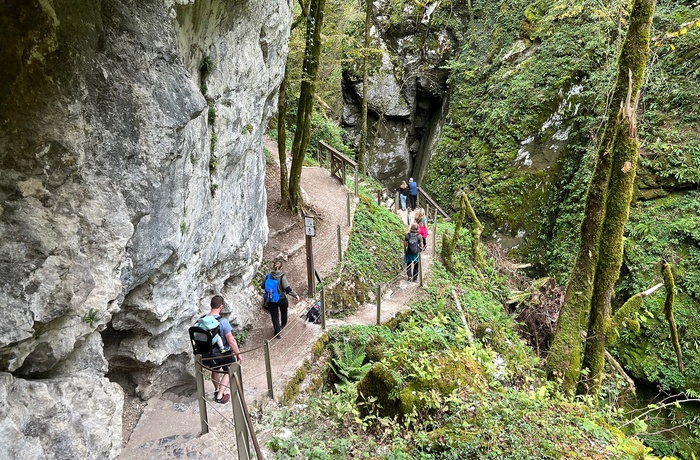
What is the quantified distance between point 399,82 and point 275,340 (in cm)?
2153

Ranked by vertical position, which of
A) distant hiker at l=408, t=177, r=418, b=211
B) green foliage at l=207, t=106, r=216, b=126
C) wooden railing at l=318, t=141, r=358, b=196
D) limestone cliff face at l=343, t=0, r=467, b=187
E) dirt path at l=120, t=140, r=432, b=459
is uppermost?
limestone cliff face at l=343, t=0, r=467, b=187

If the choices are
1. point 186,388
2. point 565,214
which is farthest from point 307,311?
point 565,214

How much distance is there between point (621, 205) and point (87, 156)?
26.6 ft

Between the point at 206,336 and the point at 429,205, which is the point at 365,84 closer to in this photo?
the point at 429,205

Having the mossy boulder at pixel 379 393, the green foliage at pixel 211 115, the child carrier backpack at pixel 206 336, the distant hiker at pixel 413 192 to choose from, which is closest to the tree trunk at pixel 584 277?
the mossy boulder at pixel 379 393

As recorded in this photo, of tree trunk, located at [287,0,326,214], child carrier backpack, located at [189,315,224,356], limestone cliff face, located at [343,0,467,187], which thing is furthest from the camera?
limestone cliff face, located at [343,0,467,187]

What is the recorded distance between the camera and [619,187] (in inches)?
297

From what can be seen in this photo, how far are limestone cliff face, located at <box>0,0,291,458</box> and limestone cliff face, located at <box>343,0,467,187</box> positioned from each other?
63.4ft

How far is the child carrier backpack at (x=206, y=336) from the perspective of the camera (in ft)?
18.0

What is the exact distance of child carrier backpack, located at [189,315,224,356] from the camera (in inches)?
216

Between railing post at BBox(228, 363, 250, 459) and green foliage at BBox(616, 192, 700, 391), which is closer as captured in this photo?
railing post at BBox(228, 363, 250, 459)

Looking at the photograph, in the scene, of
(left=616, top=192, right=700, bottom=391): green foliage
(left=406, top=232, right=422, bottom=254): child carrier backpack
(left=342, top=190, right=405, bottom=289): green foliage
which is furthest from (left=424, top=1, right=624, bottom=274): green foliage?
(left=406, top=232, right=422, bottom=254): child carrier backpack

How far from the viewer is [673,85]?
13.7 meters

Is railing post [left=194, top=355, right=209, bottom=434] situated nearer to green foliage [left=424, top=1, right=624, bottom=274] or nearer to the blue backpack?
the blue backpack
